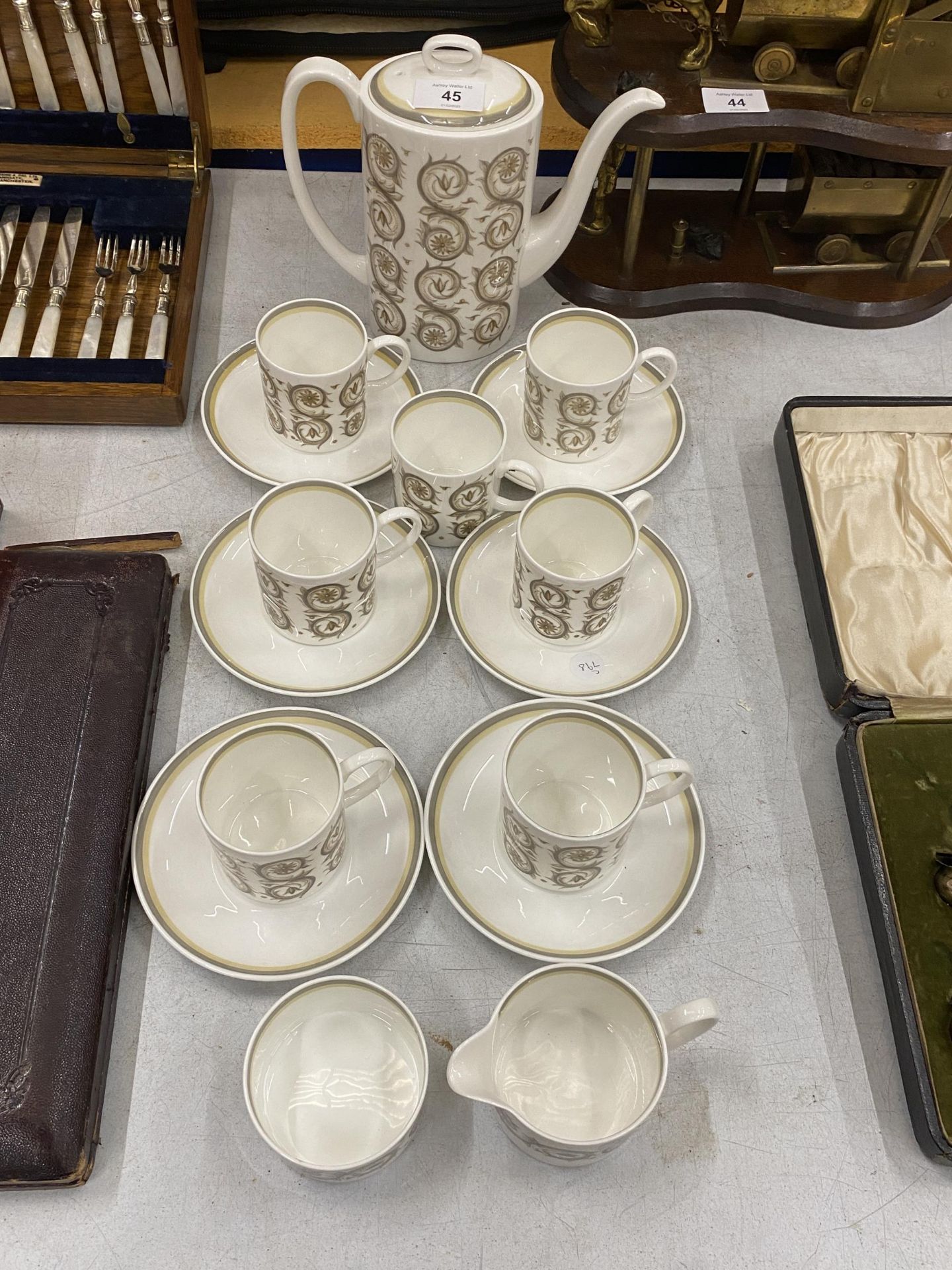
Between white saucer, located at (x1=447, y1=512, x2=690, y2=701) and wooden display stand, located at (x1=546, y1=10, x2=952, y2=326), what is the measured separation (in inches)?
13.1

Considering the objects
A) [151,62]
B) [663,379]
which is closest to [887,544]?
[663,379]

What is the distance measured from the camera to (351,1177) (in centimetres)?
58

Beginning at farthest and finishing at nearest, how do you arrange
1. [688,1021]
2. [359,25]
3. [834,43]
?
[359,25]
[834,43]
[688,1021]

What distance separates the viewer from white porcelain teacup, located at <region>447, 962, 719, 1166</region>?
22.5 inches

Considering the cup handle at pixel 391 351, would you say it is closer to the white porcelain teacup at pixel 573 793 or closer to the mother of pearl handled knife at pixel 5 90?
the white porcelain teacup at pixel 573 793

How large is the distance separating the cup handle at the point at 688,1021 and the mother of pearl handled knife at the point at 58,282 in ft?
2.46

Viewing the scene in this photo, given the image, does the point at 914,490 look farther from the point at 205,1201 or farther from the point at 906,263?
the point at 205,1201

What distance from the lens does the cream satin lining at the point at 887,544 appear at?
81cm

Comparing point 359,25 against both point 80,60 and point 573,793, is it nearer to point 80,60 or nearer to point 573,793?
point 80,60

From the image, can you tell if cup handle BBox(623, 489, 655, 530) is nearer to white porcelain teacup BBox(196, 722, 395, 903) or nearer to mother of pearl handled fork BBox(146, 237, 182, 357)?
white porcelain teacup BBox(196, 722, 395, 903)

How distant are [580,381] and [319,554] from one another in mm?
279

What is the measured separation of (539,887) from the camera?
68 cm

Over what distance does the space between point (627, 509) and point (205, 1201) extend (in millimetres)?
519

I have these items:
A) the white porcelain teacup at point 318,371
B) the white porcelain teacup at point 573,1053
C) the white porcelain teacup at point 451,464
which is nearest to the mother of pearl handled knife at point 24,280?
the white porcelain teacup at point 318,371
